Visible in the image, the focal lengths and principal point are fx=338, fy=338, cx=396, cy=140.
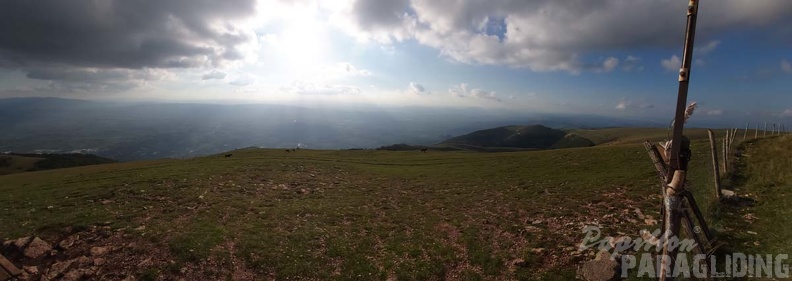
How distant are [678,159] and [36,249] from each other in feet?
98.7

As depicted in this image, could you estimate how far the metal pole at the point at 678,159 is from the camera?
28.4 ft

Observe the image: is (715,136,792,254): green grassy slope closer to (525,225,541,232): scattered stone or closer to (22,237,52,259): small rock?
(525,225,541,232): scattered stone

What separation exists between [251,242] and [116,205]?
604 inches

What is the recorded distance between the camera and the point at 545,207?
28.0 metres

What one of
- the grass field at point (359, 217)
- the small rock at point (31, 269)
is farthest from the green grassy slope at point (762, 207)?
the small rock at point (31, 269)

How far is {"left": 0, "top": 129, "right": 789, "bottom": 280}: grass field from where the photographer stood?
Result: 19.3 m

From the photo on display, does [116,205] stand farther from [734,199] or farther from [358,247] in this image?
[734,199]

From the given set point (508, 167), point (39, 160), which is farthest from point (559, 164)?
point (39, 160)

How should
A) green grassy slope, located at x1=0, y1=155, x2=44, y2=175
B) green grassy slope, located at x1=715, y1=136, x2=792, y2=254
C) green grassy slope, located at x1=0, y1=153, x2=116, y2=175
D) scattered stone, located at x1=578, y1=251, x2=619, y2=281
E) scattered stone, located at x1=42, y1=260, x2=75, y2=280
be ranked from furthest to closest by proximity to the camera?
1. green grassy slope, located at x1=0, y1=153, x2=116, y2=175
2. green grassy slope, located at x1=0, y1=155, x2=44, y2=175
3. scattered stone, located at x1=42, y1=260, x2=75, y2=280
4. scattered stone, located at x1=578, y1=251, x2=619, y2=281
5. green grassy slope, located at x1=715, y1=136, x2=792, y2=254

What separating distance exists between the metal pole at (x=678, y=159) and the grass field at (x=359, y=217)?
7463mm

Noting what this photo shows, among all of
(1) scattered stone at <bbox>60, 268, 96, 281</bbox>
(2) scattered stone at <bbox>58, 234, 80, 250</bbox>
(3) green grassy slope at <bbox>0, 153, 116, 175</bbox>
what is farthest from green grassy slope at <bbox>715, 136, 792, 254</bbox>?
(3) green grassy slope at <bbox>0, 153, 116, 175</bbox>

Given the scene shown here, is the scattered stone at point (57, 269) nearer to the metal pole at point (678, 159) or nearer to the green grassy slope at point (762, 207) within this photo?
the metal pole at point (678, 159)

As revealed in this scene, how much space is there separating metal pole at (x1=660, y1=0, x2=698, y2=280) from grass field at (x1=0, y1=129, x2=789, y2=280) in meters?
7.46

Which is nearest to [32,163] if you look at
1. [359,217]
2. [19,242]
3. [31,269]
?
[19,242]
